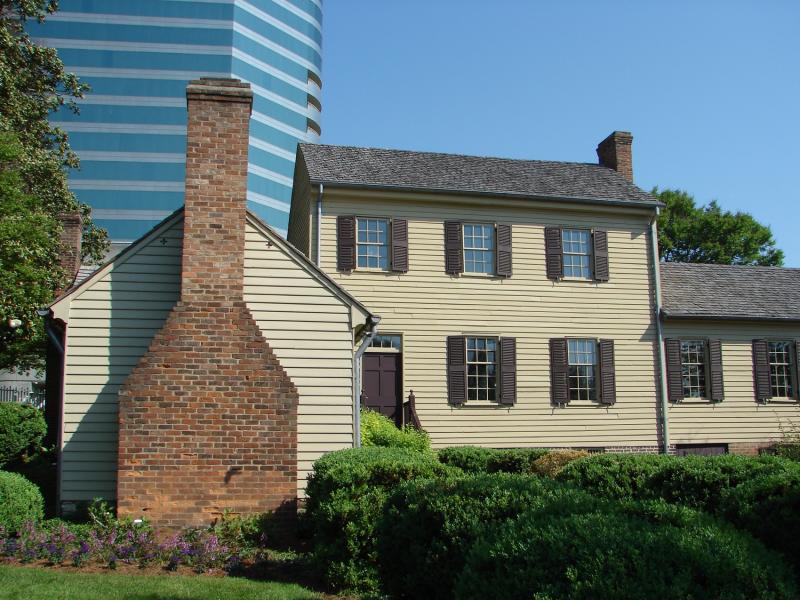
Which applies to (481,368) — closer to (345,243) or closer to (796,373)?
(345,243)

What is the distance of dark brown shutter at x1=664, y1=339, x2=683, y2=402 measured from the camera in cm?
1852

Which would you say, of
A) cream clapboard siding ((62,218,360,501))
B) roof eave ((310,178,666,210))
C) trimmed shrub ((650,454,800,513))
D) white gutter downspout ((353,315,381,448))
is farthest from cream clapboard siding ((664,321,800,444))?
cream clapboard siding ((62,218,360,501))

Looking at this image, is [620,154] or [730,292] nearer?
[730,292]

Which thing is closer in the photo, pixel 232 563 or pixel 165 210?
pixel 232 563

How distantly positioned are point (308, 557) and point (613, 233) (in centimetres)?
1339

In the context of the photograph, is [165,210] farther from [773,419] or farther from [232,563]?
[232,563]

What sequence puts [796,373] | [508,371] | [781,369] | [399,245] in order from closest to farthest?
[399,245], [508,371], [796,373], [781,369]

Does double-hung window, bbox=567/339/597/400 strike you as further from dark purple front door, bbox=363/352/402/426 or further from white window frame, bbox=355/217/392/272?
white window frame, bbox=355/217/392/272

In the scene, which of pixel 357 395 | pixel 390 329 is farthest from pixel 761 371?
pixel 357 395

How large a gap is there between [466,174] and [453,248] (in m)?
2.28

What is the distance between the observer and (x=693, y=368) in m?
19.0

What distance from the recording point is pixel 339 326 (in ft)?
34.0

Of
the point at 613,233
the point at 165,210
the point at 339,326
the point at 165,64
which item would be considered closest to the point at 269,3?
the point at 165,64

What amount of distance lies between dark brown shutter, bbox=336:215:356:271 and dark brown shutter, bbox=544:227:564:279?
191 inches
